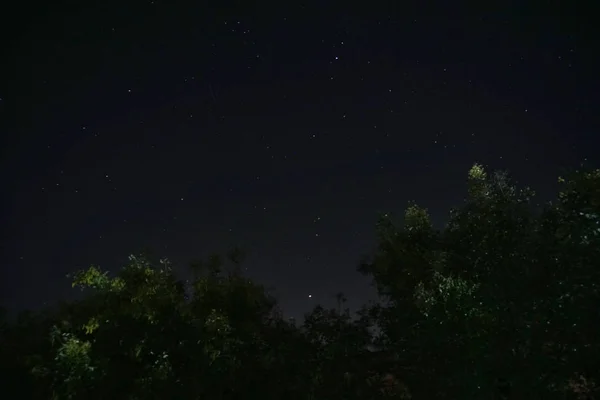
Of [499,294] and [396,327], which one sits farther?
[396,327]

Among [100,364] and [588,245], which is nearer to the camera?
[588,245]

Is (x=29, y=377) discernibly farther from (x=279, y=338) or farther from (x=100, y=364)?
(x=279, y=338)

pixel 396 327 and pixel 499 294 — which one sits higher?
pixel 396 327

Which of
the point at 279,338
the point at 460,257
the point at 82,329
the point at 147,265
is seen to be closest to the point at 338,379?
the point at 279,338

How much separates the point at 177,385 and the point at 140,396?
154 centimetres

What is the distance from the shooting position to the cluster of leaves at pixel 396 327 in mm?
17547

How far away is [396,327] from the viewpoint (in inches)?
993

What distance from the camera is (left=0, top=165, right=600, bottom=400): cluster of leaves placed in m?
17.5

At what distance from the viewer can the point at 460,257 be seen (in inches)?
867

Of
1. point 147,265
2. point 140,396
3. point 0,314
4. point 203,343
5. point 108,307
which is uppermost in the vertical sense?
point 0,314

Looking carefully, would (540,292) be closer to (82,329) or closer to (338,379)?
(338,379)

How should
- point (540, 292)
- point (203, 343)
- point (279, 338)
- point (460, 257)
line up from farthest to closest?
point (279, 338) → point (203, 343) → point (460, 257) → point (540, 292)

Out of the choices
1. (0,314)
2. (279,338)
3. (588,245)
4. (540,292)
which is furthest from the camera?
(0,314)

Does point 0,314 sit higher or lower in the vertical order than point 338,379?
higher
